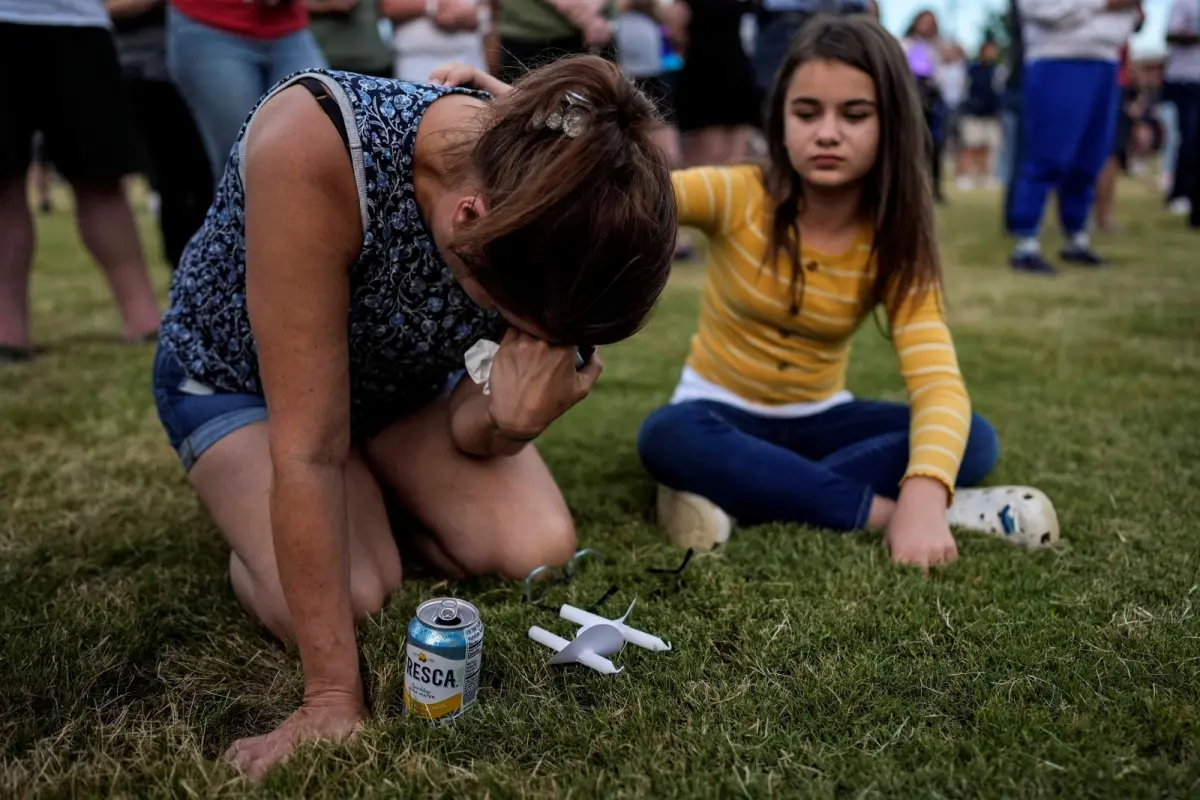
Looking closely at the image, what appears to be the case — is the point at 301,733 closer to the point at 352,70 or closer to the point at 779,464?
the point at 779,464

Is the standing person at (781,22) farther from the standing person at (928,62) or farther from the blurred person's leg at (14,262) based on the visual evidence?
the blurred person's leg at (14,262)

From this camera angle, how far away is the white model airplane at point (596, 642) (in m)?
1.48

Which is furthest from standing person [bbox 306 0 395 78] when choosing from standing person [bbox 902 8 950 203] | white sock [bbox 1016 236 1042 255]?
standing person [bbox 902 8 950 203]

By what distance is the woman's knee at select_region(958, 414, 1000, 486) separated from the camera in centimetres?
226

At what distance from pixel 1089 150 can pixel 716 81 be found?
2.16m

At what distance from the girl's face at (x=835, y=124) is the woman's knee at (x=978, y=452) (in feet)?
2.10

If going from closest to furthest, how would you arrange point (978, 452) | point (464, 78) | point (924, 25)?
point (464, 78)
point (978, 452)
point (924, 25)

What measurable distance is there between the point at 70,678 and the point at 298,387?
61 centimetres

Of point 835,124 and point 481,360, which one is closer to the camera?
point 481,360

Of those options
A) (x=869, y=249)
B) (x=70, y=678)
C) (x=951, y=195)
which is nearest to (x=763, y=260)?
(x=869, y=249)

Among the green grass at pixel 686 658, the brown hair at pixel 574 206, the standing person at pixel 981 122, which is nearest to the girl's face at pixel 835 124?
the green grass at pixel 686 658

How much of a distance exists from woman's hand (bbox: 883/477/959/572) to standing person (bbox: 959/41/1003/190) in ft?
40.4

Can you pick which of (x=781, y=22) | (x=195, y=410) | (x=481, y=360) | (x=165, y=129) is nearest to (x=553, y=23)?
(x=781, y=22)

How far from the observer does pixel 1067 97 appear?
5418 millimetres
